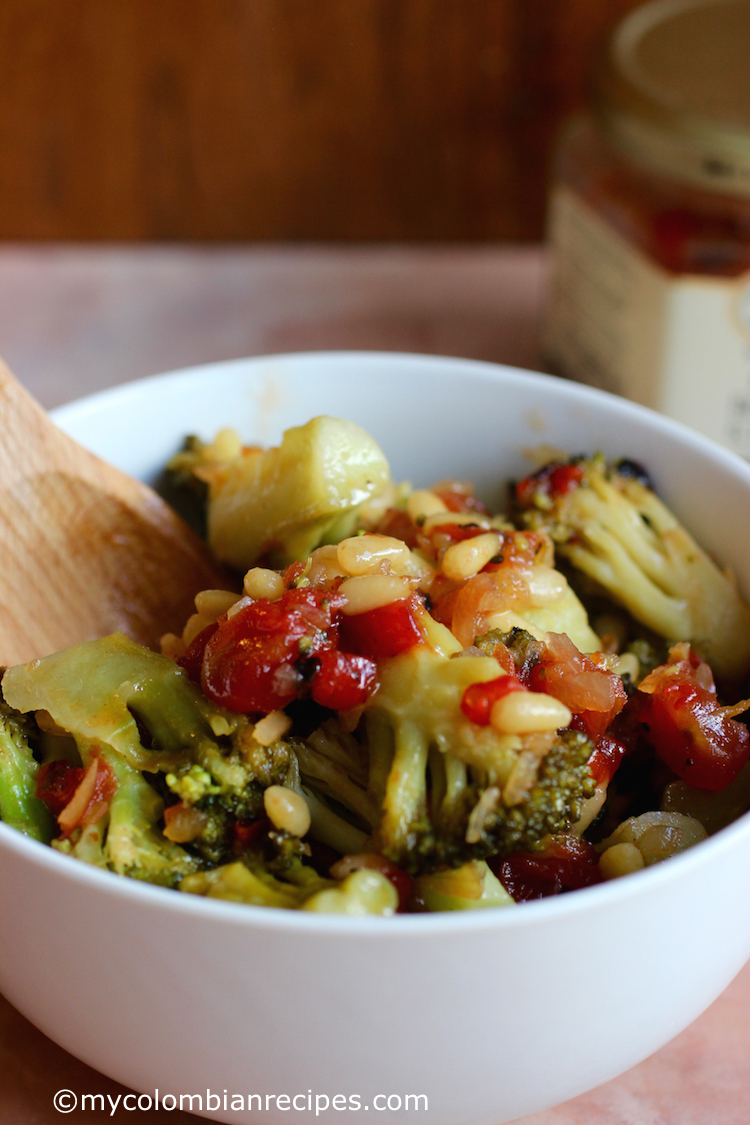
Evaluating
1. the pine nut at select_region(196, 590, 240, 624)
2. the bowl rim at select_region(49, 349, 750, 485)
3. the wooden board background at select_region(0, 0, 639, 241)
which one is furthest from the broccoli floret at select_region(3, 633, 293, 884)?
the wooden board background at select_region(0, 0, 639, 241)

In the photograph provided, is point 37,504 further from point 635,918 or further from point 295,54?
point 295,54

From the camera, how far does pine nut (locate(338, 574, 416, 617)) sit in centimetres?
132

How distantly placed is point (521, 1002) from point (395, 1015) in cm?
12

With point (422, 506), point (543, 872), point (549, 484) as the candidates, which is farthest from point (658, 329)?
point (543, 872)

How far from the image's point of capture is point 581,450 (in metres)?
1.94

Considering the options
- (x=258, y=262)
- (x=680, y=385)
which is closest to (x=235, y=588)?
(x=680, y=385)

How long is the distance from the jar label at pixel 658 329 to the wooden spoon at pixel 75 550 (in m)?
1.29

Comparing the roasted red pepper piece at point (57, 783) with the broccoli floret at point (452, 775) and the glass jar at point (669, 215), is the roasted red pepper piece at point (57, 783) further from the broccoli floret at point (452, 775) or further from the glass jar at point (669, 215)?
the glass jar at point (669, 215)

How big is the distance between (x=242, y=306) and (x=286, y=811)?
2647 millimetres

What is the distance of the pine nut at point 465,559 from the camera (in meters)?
1.51

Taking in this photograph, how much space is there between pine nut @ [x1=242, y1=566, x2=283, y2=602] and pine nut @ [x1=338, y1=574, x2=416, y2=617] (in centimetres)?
8

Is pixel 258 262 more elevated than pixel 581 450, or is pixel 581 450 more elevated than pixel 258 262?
pixel 581 450

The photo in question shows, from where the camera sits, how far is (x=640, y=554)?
178cm

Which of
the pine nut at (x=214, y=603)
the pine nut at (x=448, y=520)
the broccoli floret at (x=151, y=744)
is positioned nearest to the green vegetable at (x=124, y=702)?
the broccoli floret at (x=151, y=744)
